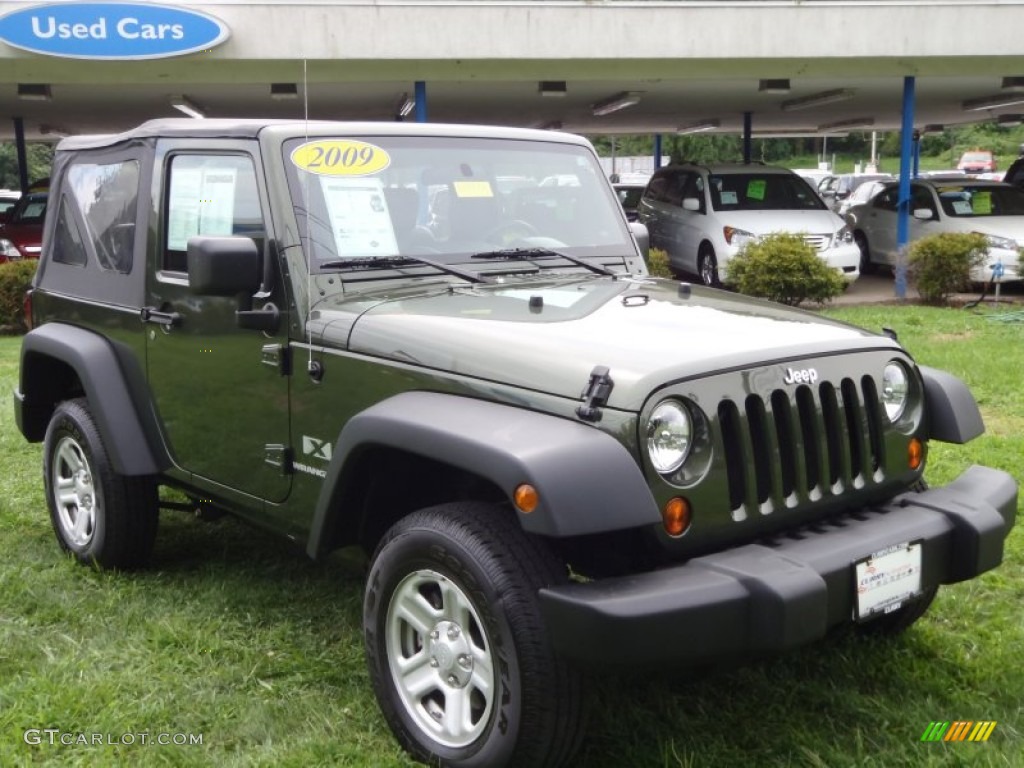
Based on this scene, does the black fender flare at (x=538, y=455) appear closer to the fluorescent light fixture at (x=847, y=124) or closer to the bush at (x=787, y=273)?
the bush at (x=787, y=273)

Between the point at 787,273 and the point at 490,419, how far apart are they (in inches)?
394

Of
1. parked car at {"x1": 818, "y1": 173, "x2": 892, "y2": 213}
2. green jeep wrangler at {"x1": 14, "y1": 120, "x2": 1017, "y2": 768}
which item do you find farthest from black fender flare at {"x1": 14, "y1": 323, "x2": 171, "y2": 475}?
parked car at {"x1": 818, "y1": 173, "x2": 892, "y2": 213}

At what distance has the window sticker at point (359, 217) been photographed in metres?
3.71

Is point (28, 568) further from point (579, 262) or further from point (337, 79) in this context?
point (337, 79)

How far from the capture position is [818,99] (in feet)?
59.1

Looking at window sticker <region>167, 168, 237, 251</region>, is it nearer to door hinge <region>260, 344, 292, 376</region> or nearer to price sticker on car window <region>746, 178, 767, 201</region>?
door hinge <region>260, 344, 292, 376</region>

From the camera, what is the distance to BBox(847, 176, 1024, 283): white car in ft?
43.9

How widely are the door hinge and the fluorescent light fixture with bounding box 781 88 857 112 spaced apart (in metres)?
15.1

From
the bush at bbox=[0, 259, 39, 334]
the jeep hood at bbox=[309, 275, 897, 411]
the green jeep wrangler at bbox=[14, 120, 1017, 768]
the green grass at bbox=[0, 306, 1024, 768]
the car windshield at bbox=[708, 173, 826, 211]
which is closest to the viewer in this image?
the green jeep wrangler at bbox=[14, 120, 1017, 768]

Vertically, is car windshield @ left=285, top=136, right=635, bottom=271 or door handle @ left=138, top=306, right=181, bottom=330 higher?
car windshield @ left=285, top=136, right=635, bottom=271

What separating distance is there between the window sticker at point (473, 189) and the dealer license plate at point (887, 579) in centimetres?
196

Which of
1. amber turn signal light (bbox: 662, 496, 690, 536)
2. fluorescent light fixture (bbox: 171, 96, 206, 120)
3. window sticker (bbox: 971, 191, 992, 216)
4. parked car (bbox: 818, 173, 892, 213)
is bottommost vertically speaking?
amber turn signal light (bbox: 662, 496, 690, 536)

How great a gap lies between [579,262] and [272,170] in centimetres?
118

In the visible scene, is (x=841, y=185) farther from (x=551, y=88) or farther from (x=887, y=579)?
(x=887, y=579)
